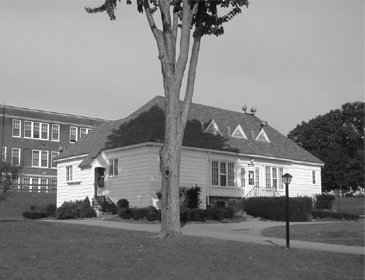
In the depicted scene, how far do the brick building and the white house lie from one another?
22.9m

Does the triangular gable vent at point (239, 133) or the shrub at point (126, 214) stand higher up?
the triangular gable vent at point (239, 133)

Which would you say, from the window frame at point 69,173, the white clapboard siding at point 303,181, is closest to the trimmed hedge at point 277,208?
the white clapboard siding at point 303,181

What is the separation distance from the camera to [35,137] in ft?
210

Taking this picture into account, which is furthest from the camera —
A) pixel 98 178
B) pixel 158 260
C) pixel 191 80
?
pixel 98 178

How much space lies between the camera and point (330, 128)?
78.7m

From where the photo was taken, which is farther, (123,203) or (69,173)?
(69,173)

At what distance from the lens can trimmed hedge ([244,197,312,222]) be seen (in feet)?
99.8

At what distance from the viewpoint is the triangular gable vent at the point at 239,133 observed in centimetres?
3797

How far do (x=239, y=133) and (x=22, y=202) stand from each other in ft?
64.0

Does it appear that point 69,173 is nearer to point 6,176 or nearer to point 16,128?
point 6,176

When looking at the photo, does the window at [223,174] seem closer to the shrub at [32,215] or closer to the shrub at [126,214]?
the shrub at [126,214]

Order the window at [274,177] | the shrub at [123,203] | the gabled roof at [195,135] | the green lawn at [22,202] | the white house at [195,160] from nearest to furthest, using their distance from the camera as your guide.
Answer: the shrub at [123,203]
the white house at [195,160]
the gabled roof at [195,135]
the window at [274,177]
the green lawn at [22,202]

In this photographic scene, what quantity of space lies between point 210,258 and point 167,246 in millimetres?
2192

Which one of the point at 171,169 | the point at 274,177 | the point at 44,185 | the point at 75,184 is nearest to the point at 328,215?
the point at 274,177
